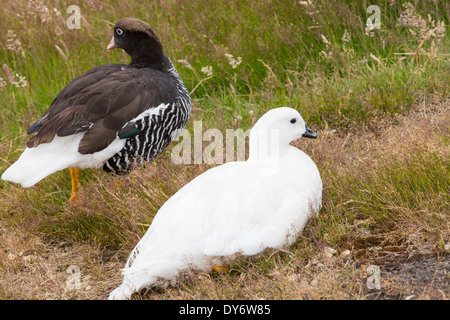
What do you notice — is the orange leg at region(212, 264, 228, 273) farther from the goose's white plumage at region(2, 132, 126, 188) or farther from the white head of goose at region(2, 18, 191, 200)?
→ the goose's white plumage at region(2, 132, 126, 188)

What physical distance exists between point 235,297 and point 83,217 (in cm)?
180

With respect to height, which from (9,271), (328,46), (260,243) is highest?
(328,46)

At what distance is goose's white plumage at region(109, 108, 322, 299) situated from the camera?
374cm

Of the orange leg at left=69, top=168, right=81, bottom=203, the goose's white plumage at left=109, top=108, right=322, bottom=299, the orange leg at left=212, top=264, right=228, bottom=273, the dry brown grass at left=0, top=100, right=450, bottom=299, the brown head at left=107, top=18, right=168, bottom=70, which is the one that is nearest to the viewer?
the dry brown grass at left=0, top=100, right=450, bottom=299

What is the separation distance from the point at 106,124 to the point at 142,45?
1250 millimetres

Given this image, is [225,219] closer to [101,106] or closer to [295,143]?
[295,143]

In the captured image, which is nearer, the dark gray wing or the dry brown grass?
the dry brown grass

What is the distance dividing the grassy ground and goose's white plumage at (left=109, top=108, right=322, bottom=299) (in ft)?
0.45

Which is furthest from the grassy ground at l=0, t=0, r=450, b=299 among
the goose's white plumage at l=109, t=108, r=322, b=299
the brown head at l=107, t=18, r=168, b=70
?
the brown head at l=107, t=18, r=168, b=70

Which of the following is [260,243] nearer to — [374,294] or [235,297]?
[235,297]

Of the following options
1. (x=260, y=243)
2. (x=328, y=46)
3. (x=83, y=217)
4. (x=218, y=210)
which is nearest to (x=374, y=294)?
(x=260, y=243)

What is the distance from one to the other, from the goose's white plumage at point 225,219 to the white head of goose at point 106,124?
47.4 inches

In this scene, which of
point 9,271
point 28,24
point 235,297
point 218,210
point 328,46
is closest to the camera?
point 235,297

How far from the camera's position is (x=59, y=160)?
4992 mm
